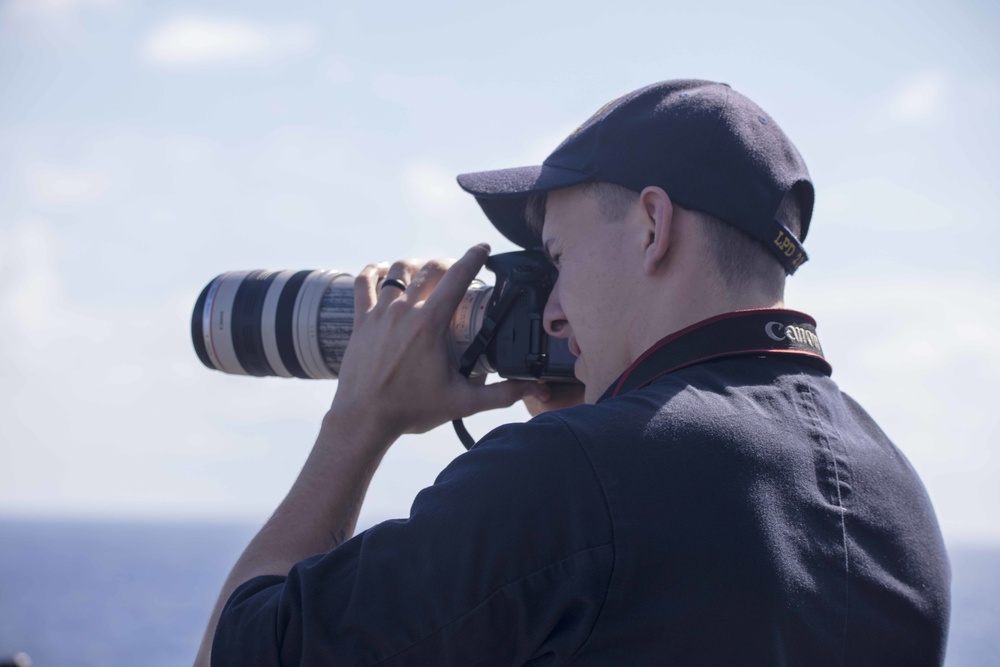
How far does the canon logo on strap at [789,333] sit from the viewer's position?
1253 mm

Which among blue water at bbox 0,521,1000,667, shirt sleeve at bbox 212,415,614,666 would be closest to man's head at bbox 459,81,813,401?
shirt sleeve at bbox 212,415,614,666

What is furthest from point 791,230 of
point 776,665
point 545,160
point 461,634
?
point 461,634

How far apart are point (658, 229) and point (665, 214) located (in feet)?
0.07

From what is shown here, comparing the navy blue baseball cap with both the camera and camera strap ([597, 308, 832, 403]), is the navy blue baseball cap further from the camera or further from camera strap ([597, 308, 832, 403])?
the camera

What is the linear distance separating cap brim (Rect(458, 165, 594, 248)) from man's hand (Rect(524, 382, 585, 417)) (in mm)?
306

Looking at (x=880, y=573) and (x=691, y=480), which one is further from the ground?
(x=691, y=480)

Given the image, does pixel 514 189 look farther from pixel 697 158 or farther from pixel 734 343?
pixel 734 343

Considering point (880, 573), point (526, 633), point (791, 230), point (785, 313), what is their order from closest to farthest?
point (526, 633) → point (880, 573) → point (785, 313) → point (791, 230)

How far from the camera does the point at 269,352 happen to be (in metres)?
2.29

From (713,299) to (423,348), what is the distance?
2.26 ft

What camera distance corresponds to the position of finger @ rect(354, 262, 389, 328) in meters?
1.94

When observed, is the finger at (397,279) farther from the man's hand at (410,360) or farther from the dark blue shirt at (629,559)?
the dark blue shirt at (629,559)

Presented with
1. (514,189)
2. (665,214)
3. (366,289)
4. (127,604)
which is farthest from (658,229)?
(127,604)

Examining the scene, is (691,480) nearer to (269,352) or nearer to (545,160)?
(545,160)
